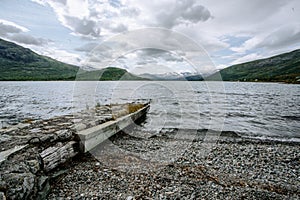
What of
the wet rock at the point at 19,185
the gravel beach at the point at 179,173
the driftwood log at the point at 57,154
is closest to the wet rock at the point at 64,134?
the driftwood log at the point at 57,154

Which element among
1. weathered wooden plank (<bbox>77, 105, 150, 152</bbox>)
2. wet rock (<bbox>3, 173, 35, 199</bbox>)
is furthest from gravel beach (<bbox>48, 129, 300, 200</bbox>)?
wet rock (<bbox>3, 173, 35, 199</bbox>)

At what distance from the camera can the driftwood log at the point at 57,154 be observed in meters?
5.77

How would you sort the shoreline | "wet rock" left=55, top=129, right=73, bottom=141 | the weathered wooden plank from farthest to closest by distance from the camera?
the weathered wooden plank, "wet rock" left=55, top=129, right=73, bottom=141, the shoreline

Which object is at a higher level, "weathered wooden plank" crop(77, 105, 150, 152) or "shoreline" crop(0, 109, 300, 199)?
"weathered wooden plank" crop(77, 105, 150, 152)

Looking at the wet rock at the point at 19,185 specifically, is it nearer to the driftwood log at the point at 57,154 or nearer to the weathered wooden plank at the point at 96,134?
the driftwood log at the point at 57,154

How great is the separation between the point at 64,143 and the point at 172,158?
14.3 ft

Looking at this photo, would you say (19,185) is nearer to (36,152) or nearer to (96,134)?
(36,152)

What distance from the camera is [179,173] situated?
6.74m

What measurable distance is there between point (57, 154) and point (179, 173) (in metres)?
4.10

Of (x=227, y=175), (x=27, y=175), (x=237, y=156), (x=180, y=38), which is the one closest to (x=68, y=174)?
(x=27, y=175)

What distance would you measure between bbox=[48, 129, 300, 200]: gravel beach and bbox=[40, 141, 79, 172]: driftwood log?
390 mm

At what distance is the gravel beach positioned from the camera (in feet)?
17.8

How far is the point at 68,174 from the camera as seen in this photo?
6.28 meters

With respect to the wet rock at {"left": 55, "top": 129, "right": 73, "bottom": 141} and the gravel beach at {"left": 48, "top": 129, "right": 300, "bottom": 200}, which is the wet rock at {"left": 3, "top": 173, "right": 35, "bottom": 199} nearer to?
the gravel beach at {"left": 48, "top": 129, "right": 300, "bottom": 200}
